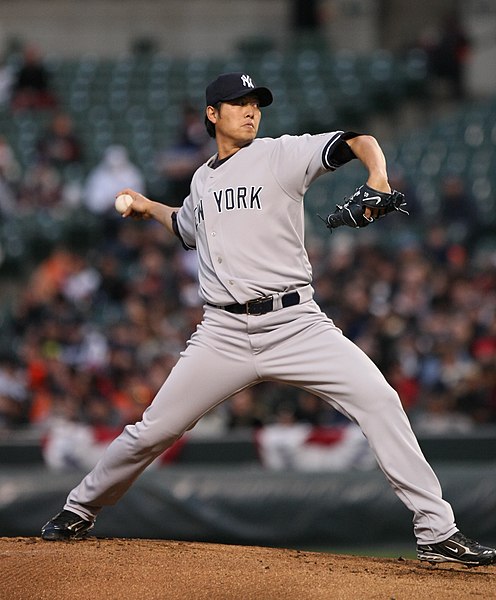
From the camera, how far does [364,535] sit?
768cm

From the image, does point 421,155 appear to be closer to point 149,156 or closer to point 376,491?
point 149,156

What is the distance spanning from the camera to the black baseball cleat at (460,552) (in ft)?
14.5

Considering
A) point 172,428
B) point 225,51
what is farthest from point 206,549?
point 225,51

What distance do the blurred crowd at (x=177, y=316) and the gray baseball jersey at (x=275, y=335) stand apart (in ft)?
12.8

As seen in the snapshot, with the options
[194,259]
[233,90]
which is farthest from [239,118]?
[194,259]

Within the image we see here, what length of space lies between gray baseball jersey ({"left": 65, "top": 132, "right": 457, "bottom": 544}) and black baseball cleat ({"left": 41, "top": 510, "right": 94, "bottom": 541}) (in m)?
0.51

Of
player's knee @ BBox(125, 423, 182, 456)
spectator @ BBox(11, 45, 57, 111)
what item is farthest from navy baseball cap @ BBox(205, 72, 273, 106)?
spectator @ BBox(11, 45, 57, 111)

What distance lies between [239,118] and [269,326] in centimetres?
79

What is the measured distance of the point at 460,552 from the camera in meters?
4.44

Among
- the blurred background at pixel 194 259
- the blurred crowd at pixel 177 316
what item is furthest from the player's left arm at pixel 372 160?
the blurred crowd at pixel 177 316

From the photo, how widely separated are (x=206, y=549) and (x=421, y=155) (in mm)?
8015

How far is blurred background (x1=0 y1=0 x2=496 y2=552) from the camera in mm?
7684

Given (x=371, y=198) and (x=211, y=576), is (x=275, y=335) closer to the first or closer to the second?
(x=371, y=198)

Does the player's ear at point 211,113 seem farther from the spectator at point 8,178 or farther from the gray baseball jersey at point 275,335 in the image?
the spectator at point 8,178
